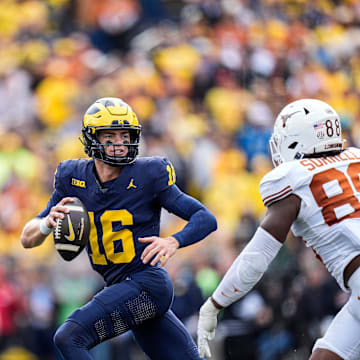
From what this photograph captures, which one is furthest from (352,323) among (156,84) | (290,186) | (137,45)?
(137,45)

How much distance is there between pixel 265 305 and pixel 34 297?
2.38 meters

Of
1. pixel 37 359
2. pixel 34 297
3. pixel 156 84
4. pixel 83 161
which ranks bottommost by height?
pixel 37 359

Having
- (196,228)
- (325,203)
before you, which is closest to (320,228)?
(325,203)

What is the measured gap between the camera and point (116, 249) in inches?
164

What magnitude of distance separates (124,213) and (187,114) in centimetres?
558

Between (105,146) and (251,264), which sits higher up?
(105,146)

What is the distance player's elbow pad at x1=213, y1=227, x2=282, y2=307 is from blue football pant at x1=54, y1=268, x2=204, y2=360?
490mm

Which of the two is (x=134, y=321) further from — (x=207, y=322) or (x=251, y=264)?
(x=251, y=264)

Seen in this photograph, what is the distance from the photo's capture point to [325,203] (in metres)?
3.71

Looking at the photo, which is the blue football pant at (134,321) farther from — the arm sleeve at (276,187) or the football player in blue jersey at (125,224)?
the arm sleeve at (276,187)

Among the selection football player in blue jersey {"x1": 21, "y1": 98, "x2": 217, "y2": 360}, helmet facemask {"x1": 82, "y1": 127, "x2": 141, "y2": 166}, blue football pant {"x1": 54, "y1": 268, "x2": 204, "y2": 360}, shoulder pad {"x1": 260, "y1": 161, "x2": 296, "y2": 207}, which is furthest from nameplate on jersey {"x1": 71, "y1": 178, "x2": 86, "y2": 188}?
shoulder pad {"x1": 260, "y1": 161, "x2": 296, "y2": 207}

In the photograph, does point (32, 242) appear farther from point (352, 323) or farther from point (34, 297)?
point (34, 297)

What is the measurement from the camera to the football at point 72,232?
4020mm

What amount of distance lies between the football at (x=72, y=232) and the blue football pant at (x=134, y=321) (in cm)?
29
